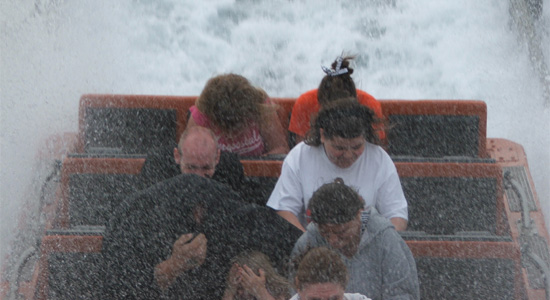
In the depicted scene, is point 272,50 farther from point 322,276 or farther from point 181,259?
point 322,276

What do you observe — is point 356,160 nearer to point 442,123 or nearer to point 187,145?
point 187,145

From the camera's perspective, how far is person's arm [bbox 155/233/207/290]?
323cm

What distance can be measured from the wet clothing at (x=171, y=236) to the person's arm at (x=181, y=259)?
21mm

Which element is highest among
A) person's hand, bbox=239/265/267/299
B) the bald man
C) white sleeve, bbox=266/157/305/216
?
the bald man

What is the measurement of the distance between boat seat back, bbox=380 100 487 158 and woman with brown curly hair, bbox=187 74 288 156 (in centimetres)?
101

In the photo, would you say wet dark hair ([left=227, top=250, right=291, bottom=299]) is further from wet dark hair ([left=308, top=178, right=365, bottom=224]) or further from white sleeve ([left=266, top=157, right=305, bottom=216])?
white sleeve ([left=266, top=157, right=305, bottom=216])

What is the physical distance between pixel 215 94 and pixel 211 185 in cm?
94

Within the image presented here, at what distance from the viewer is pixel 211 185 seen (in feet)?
10.9

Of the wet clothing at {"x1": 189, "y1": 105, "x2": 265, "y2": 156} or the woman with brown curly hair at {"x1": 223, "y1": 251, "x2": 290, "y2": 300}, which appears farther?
the wet clothing at {"x1": 189, "y1": 105, "x2": 265, "y2": 156}

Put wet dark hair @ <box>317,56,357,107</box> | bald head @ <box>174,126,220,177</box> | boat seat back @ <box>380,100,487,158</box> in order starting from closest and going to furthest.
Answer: bald head @ <box>174,126,220,177</box>, wet dark hair @ <box>317,56,357,107</box>, boat seat back @ <box>380,100,487,158</box>

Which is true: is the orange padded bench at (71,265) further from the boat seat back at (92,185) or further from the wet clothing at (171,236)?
the boat seat back at (92,185)

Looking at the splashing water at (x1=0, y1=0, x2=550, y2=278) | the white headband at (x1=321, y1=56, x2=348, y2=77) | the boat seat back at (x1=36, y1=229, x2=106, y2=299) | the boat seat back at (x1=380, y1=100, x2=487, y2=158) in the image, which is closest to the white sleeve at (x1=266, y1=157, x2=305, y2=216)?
the white headband at (x1=321, y1=56, x2=348, y2=77)

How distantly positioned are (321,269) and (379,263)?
15.3 inches

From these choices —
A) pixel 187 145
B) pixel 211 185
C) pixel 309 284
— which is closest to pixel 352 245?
pixel 309 284
